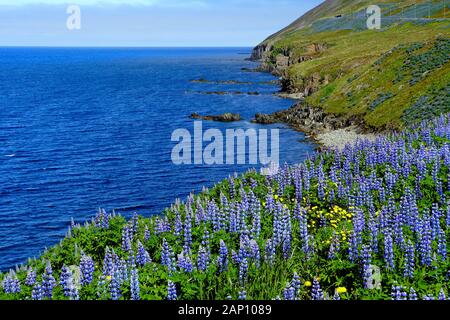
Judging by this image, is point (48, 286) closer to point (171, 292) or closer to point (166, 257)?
point (166, 257)

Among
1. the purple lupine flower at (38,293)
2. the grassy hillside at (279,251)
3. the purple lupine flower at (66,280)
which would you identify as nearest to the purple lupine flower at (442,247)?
the grassy hillside at (279,251)

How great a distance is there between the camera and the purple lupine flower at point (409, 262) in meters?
10.2

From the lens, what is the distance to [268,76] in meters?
133

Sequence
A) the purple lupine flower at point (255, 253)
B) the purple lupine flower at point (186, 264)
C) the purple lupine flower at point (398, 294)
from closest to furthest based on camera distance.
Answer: the purple lupine flower at point (398, 294) < the purple lupine flower at point (186, 264) < the purple lupine flower at point (255, 253)

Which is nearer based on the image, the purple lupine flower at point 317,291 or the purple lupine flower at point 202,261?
the purple lupine flower at point 317,291

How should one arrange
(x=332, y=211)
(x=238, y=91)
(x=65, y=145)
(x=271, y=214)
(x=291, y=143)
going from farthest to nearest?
(x=238, y=91)
(x=65, y=145)
(x=291, y=143)
(x=332, y=211)
(x=271, y=214)

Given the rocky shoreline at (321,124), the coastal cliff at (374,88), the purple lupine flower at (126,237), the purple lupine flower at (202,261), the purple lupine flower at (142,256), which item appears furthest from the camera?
the rocky shoreline at (321,124)

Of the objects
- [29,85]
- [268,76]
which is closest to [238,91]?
[268,76]

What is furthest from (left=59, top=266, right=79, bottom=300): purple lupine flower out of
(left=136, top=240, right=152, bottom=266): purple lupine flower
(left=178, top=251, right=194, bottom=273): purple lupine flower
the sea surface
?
the sea surface

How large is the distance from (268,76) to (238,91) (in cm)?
3307

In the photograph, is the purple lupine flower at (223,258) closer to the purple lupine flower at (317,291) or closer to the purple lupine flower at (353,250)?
the purple lupine flower at (317,291)

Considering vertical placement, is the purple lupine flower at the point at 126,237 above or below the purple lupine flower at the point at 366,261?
below

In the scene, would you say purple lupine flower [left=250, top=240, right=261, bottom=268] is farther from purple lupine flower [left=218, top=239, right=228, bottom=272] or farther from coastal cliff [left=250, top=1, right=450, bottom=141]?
coastal cliff [left=250, top=1, right=450, bottom=141]
